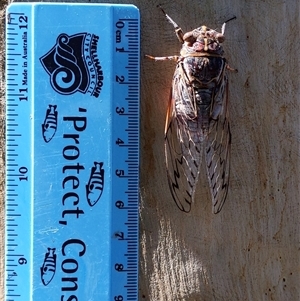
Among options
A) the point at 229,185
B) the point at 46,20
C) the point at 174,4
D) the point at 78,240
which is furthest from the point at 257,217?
the point at 46,20

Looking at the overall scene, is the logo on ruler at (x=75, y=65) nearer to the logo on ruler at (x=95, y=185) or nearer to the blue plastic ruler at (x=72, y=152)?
the blue plastic ruler at (x=72, y=152)

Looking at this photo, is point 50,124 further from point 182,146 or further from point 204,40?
point 204,40

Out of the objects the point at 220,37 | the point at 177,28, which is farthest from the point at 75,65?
the point at 220,37

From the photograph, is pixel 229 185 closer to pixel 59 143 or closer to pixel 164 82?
pixel 164 82

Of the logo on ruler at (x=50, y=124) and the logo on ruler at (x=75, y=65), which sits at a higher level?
the logo on ruler at (x=75, y=65)

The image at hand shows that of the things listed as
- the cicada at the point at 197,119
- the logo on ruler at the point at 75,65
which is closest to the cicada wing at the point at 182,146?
the cicada at the point at 197,119
